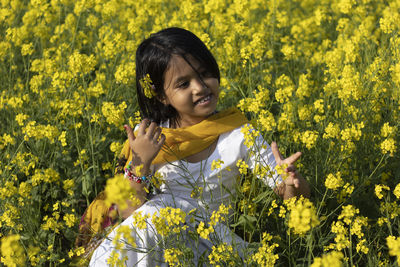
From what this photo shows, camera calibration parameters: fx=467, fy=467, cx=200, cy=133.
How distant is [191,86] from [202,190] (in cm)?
48

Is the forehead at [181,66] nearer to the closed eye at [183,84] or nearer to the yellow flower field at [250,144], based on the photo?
the closed eye at [183,84]

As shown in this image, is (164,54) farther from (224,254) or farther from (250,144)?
(224,254)

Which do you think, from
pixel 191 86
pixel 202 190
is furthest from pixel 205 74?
pixel 202 190

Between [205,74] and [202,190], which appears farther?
[205,74]

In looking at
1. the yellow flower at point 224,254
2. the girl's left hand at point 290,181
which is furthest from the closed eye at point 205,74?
the yellow flower at point 224,254

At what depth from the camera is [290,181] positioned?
1891mm

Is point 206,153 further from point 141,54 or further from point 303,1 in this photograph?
point 303,1

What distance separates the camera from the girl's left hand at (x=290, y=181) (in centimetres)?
183

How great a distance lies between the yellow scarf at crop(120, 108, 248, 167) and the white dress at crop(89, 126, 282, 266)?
43 mm

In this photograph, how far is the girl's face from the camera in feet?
7.07

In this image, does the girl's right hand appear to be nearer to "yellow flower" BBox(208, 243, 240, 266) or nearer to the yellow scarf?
the yellow scarf

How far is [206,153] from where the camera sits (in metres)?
2.28

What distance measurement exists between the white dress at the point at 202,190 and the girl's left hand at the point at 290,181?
0.06m

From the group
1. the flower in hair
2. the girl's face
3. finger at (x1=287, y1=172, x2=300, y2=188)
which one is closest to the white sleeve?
finger at (x1=287, y1=172, x2=300, y2=188)
